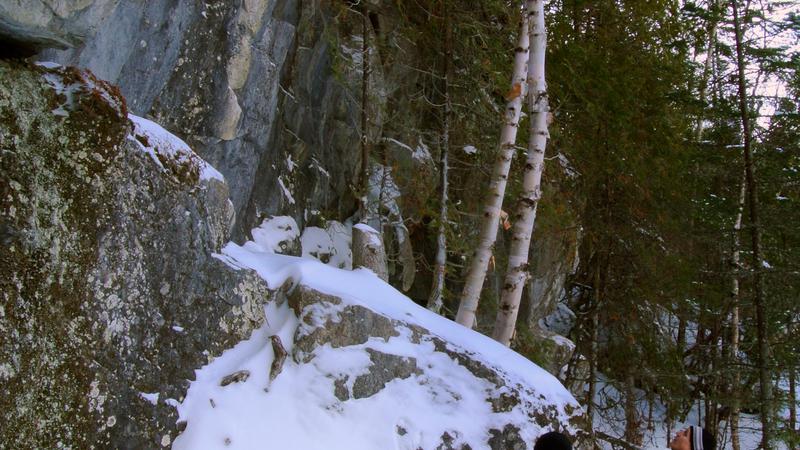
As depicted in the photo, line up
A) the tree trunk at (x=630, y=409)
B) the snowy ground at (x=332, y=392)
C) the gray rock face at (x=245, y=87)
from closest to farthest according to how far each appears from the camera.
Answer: the snowy ground at (x=332, y=392), the gray rock face at (x=245, y=87), the tree trunk at (x=630, y=409)

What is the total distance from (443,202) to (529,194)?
11.0 ft

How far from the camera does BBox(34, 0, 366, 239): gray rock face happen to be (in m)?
6.17

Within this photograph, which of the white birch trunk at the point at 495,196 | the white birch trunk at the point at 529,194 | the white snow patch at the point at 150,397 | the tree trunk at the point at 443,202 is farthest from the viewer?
the tree trunk at the point at 443,202

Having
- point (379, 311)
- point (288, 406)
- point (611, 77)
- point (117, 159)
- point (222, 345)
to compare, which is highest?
point (611, 77)

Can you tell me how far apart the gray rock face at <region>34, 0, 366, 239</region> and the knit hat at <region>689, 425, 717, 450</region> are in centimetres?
480

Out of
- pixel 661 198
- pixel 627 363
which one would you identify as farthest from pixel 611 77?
pixel 627 363

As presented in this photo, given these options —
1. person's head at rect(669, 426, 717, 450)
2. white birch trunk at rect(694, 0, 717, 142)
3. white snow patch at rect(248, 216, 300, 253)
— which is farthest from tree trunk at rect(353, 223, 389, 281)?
white birch trunk at rect(694, 0, 717, 142)

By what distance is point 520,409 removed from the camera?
18.1 feet

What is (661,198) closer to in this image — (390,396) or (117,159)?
(390,396)

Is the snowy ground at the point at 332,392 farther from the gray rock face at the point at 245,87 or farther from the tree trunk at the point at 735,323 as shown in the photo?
the tree trunk at the point at 735,323

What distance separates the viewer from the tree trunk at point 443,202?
10148mm

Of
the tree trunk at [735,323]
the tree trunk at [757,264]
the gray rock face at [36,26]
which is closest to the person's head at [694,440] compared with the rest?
the gray rock face at [36,26]

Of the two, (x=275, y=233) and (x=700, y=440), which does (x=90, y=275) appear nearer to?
(x=700, y=440)

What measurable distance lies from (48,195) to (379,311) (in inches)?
113
